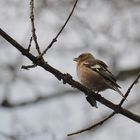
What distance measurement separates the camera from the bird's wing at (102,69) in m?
5.63

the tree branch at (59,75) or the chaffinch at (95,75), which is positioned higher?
the chaffinch at (95,75)

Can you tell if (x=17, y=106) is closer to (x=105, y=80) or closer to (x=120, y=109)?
(x=105, y=80)

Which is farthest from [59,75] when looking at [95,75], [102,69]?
[102,69]

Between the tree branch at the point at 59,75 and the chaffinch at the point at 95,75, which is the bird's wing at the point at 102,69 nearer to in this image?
the chaffinch at the point at 95,75

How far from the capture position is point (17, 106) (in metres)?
12.0

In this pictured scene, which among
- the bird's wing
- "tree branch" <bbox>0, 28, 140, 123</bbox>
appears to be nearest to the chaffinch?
the bird's wing

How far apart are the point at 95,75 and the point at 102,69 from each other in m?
→ 0.18

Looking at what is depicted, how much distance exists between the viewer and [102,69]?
19.6 ft

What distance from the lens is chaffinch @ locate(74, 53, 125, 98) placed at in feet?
→ 18.3

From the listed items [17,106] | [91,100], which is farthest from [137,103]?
[91,100]

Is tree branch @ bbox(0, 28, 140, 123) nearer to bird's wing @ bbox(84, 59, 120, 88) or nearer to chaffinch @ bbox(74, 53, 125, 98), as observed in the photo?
chaffinch @ bbox(74, 53, 125, 98)

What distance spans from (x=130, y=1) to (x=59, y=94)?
248 cm

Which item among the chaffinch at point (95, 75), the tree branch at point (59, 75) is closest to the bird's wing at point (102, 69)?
the chaffinch at point (95, 75)

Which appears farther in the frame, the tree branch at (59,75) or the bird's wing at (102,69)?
the bird's wing at (102,69)
